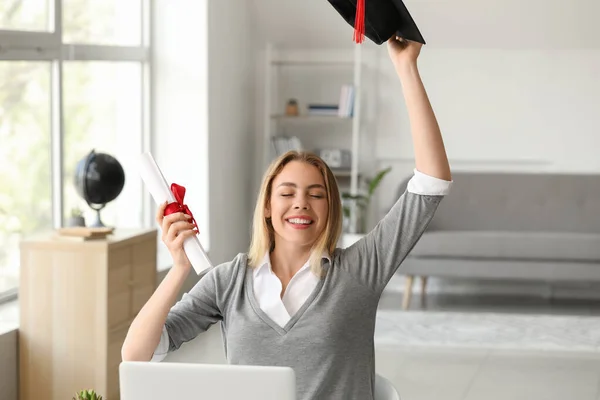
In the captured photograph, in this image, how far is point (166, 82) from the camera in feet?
20.5

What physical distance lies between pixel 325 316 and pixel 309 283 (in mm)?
96

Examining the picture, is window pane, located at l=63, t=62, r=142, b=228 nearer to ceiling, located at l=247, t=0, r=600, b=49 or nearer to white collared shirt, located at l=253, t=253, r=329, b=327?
ceiling, located at l=247, t=0, r=600, b=49

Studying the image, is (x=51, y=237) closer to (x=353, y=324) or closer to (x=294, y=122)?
(x=353, y=324)

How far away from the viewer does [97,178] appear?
413 cm

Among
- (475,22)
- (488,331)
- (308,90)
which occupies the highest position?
(475,22)

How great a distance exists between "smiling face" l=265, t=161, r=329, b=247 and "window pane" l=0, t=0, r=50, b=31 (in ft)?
9.09

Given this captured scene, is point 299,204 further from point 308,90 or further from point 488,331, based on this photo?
point 308,90

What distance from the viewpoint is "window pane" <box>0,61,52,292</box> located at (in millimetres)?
4410

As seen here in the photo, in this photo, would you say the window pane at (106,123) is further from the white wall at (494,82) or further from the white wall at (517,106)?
the white wall at (517,106)

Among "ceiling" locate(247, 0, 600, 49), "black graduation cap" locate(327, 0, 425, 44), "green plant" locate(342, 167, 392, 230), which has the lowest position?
"green plant" locate(342, 167, 392, 230)

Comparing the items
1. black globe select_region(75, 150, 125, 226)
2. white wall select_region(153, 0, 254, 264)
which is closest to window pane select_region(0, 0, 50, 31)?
black globe select_region(75, 150, 125, 226)

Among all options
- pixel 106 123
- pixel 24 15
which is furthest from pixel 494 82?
pixel 24 15

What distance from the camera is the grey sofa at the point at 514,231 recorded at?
615cm

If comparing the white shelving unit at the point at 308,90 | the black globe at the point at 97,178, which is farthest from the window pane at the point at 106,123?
the white shelving unit at the point at 308,90
